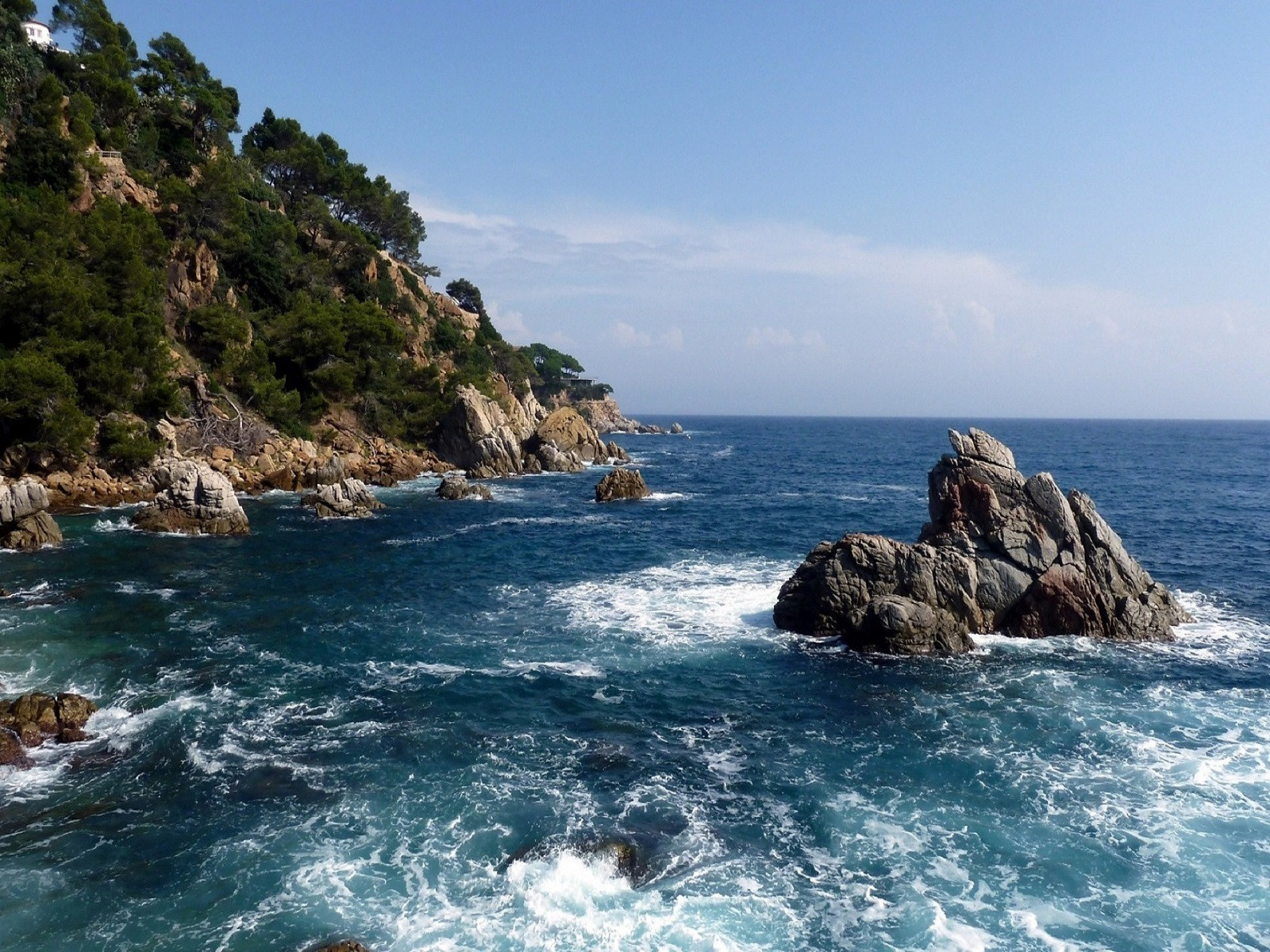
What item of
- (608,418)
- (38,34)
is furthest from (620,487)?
(608,418)

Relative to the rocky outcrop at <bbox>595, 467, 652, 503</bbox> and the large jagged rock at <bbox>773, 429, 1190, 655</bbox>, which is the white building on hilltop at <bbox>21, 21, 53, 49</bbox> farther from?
the large jagged rock at <bbox>773, 429, 1190, 655</bbox>

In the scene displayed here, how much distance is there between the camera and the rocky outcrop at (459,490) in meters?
62.2

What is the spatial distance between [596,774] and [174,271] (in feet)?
224

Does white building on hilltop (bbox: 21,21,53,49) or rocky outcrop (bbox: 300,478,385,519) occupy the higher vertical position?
white building on hilltop (bbox: 21,21,53,49)

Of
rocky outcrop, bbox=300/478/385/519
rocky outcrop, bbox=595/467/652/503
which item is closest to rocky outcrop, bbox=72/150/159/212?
rocky outcrop, bbox=300/478/385/519

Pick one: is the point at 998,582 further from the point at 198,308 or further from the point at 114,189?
the point at 114,189

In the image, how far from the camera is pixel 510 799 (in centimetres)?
1789

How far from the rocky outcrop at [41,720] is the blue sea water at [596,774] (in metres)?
0.56

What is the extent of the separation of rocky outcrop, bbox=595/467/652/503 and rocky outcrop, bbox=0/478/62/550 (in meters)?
35.8

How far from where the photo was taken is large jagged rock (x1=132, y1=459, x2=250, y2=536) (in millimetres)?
45125

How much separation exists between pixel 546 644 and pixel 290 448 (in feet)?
151

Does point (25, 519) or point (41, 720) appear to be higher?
point (25, 519)

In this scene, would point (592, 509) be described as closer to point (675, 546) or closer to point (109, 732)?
point (675, 546)

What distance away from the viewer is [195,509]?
151 feet
